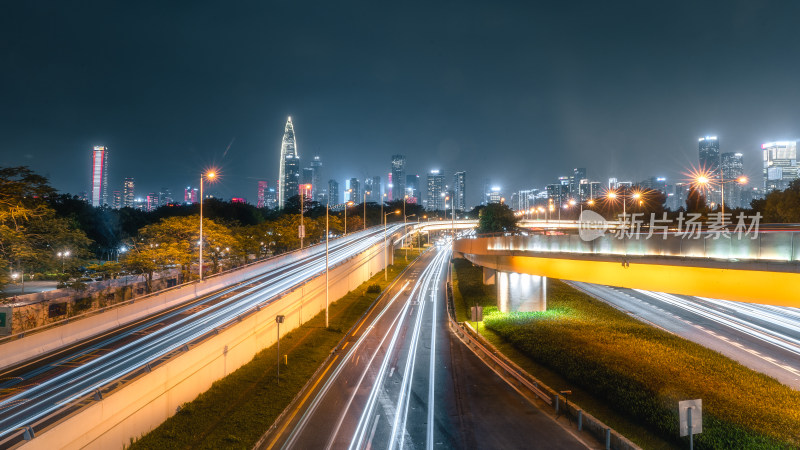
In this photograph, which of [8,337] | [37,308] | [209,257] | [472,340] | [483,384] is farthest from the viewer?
[209,257]

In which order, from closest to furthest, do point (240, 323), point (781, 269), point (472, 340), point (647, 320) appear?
point (781, 269) < point (240, 323) < point (472, 340) < point (647, 320)

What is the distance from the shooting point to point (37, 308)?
104ft

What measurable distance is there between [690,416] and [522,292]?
26.5m

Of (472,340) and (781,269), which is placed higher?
(781,269)

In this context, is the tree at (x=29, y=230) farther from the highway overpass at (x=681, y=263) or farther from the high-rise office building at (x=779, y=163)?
the high-rise office building at (x=779, y=163)

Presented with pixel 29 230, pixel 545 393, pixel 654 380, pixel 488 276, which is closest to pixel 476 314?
pixel 545 393

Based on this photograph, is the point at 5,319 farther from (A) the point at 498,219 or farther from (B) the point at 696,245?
(A) the point at 498,219

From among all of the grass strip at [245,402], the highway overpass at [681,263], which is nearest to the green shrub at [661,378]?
the highway overpass at [681,263]

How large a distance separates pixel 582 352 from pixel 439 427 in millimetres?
11003

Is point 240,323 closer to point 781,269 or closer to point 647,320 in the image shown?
point 781,269

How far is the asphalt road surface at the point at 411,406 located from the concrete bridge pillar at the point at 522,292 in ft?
30.4

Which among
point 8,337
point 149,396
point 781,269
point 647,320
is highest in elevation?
point 781,269

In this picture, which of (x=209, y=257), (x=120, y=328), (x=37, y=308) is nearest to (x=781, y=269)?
(x=120, y=328)

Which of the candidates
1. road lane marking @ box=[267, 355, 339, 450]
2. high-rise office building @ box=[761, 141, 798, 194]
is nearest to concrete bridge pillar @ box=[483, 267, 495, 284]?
road lane marking @ box=[267, 355, 339, 450]
